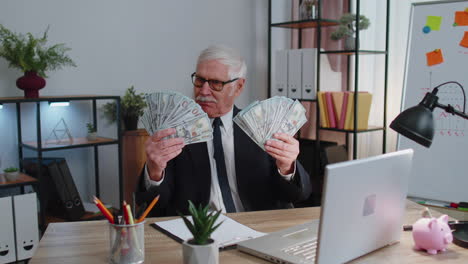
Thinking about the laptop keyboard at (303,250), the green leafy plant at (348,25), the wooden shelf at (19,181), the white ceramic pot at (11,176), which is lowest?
the wooden shelf at (19,181)

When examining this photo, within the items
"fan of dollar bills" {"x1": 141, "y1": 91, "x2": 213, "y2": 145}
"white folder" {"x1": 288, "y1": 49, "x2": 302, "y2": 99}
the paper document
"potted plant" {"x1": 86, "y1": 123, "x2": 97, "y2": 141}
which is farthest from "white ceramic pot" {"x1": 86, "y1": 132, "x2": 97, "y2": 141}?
the paper document

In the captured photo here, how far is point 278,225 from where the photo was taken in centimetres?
162

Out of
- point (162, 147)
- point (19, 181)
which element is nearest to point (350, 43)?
point (162, 147)

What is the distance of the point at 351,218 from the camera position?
1180 millimetres

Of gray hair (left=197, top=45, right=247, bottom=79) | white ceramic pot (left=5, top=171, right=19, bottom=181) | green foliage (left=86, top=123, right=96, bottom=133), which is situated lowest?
white ceramic pot (left=5, top=171, right=19, bottom=181)

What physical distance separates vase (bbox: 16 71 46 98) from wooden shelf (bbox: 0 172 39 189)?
0.50m

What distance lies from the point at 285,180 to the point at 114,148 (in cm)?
205

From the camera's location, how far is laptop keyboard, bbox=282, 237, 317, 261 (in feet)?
4.20

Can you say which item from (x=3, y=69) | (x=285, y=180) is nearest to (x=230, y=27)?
(x=3, y=69)

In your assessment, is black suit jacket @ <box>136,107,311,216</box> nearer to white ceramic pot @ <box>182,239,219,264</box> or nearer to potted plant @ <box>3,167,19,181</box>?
white ceramic pot @ <box>182,239,219,264</box>

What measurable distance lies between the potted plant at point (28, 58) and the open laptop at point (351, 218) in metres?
2.09

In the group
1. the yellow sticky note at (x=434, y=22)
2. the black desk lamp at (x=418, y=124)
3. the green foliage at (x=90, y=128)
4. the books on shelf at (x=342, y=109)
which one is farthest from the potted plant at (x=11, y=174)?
the yellow sticky note at (x=434, y=22)

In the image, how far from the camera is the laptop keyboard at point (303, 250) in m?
1.28

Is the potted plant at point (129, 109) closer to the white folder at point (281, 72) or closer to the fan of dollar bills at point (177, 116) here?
the white folder at point (281, 72)
